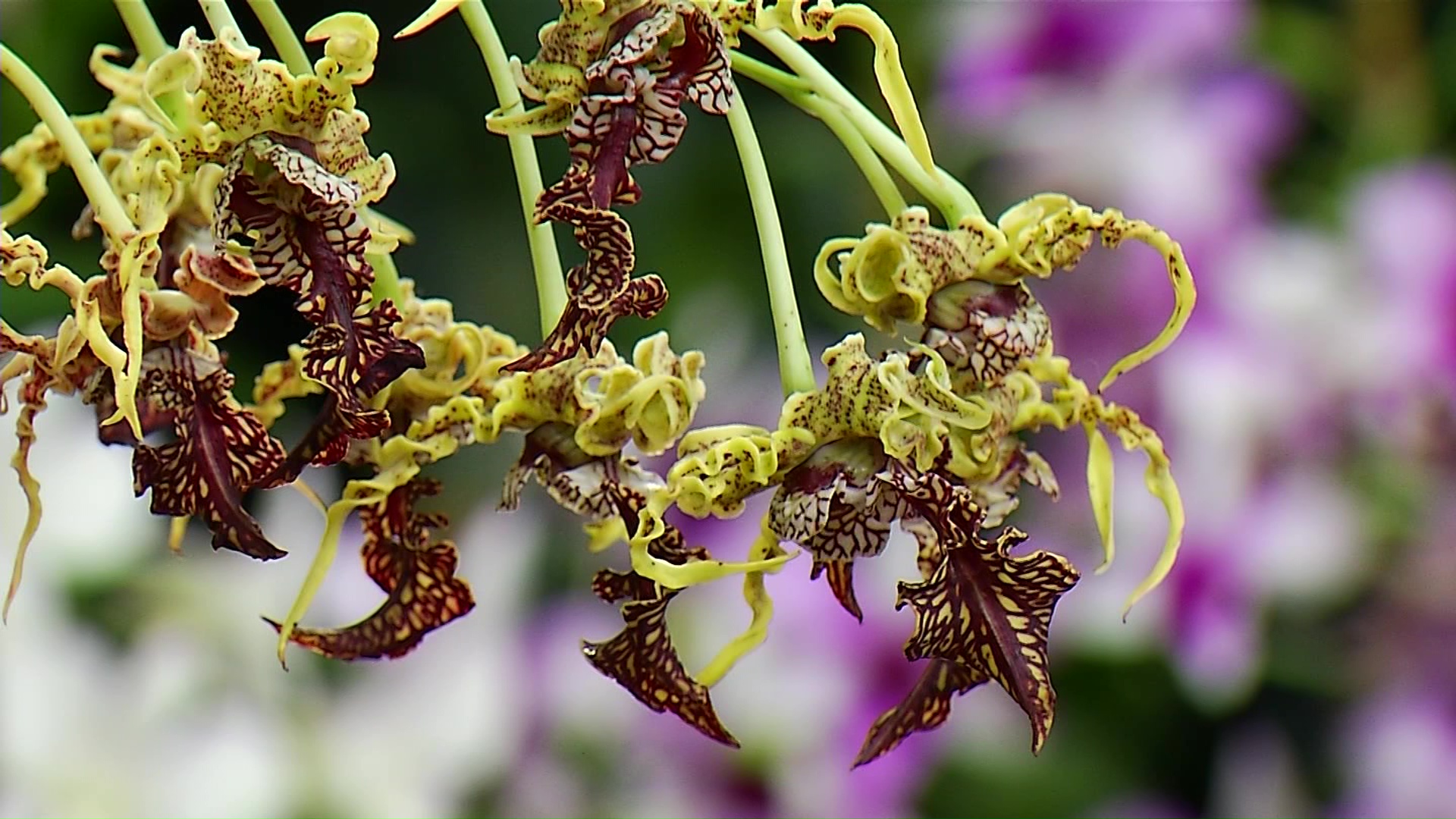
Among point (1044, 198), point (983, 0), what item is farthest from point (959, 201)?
point (983, 0)

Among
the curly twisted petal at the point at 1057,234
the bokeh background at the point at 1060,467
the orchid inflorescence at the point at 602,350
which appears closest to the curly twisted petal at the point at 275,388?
the orchid inflorescence at the point at 602,350

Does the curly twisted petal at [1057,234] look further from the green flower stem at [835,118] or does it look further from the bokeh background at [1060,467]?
the bokeh background at [1060,467]

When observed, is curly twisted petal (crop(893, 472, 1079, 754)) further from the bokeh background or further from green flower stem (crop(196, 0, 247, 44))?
the bokeh background

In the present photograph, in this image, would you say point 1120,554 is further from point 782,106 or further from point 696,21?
point 696,21

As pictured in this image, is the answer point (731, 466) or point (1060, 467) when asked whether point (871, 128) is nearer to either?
point (731, 466)

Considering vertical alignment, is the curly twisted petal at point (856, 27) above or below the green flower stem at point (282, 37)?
below

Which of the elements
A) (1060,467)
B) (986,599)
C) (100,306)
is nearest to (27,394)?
(100,306)

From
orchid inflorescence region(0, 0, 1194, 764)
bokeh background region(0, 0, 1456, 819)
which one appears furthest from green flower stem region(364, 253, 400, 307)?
bokeh background region(0, 0, 1456, 819)
